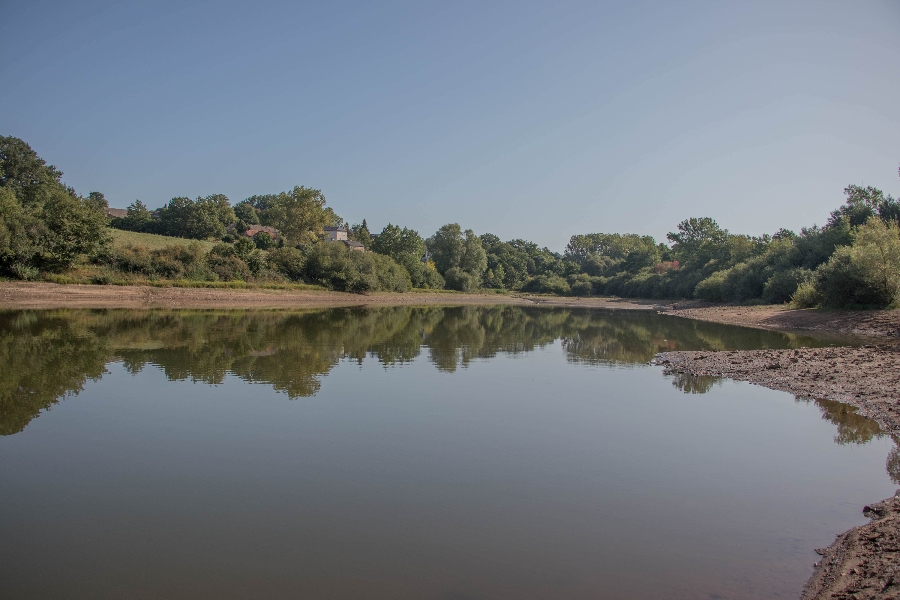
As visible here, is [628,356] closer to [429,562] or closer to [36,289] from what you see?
[429,562]

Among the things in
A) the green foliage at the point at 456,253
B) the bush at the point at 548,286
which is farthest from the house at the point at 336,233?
the bush at the point at 548,286

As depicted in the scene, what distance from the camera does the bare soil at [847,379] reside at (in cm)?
544

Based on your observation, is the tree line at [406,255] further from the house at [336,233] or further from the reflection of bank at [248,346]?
the reflection of bank at [248,346]

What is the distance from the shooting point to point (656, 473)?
8.74 meters

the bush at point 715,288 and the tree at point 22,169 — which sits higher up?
the tree at point 22,169

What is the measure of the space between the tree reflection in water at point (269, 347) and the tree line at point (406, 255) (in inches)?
388

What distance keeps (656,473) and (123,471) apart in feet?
25.9

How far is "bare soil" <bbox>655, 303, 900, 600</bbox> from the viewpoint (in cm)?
544

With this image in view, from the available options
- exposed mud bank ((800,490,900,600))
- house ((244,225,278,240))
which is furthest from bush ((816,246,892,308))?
house ((244,225,278,240))

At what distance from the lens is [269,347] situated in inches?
A: 837

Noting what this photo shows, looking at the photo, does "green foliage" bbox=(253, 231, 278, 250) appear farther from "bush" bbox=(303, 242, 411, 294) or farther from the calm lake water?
the calm lake water

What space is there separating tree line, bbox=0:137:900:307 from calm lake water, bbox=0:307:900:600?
2944 cm

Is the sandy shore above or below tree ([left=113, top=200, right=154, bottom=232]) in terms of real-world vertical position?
below

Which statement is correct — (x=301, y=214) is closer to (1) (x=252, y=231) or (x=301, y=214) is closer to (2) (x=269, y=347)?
(1) (x=252, y=231)
